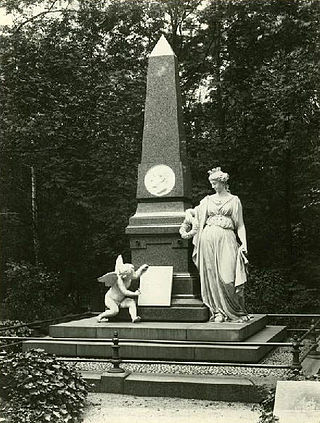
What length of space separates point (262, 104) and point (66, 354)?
10882mm

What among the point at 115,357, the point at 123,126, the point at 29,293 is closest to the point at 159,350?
the point at 115,357

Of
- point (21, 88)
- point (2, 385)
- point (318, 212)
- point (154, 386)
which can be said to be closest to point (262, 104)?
point (318, 212)

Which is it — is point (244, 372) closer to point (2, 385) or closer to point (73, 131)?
point (2, 385)

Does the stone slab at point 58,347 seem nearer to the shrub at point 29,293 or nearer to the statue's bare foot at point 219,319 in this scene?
the statue's bare foot at point 219,319

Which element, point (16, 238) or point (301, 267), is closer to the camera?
point (301, 267)

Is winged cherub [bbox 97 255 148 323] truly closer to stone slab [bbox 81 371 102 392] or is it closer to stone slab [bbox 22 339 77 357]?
stone slab [bbox 22 339 77 357]

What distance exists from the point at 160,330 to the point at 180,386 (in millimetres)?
1442

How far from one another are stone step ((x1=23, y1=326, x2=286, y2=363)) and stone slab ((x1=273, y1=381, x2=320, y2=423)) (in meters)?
1.84

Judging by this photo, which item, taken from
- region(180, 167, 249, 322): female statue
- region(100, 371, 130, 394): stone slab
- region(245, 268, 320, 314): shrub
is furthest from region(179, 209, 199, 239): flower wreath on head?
region(245, 268, 320, 314): shrub

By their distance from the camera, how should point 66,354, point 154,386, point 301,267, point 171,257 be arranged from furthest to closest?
point 301,267, point 171,257, point 66,354, point 154,386

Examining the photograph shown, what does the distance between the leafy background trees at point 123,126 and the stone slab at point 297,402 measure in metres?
11.2

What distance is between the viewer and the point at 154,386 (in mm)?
7609

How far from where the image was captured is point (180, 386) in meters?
7.54

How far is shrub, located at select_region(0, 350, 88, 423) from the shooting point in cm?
637
